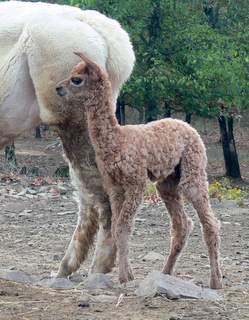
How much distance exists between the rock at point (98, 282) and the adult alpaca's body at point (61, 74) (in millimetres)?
537

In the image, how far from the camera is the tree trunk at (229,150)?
2547 cm

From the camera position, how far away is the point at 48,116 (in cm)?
627

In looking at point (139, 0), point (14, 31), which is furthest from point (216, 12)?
point (14, 31)

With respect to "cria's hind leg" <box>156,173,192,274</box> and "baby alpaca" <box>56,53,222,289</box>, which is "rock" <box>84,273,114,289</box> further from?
"cria's hind leg" <box>156,173,192,274</box>

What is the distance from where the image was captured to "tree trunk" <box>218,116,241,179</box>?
25469 millimetres

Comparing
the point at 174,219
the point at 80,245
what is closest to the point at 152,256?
the point at 80,245

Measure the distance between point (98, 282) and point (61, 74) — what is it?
1.63m

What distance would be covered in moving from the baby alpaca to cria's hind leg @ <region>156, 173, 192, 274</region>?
10.8 inches

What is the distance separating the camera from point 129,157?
561 cm

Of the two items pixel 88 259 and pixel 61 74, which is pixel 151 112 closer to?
pixel 88 259

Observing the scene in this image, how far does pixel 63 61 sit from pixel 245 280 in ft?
7.18

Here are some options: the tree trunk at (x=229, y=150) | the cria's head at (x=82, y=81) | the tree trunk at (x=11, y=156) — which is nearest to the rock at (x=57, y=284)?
the cria's head at (x=82, y=81)

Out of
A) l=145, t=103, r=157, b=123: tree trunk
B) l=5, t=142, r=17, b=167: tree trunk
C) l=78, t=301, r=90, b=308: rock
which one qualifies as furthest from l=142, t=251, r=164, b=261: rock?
l=145, t=103, r=157, b=123: tree trunk

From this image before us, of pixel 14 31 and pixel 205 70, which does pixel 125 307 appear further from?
pixel 205 70
